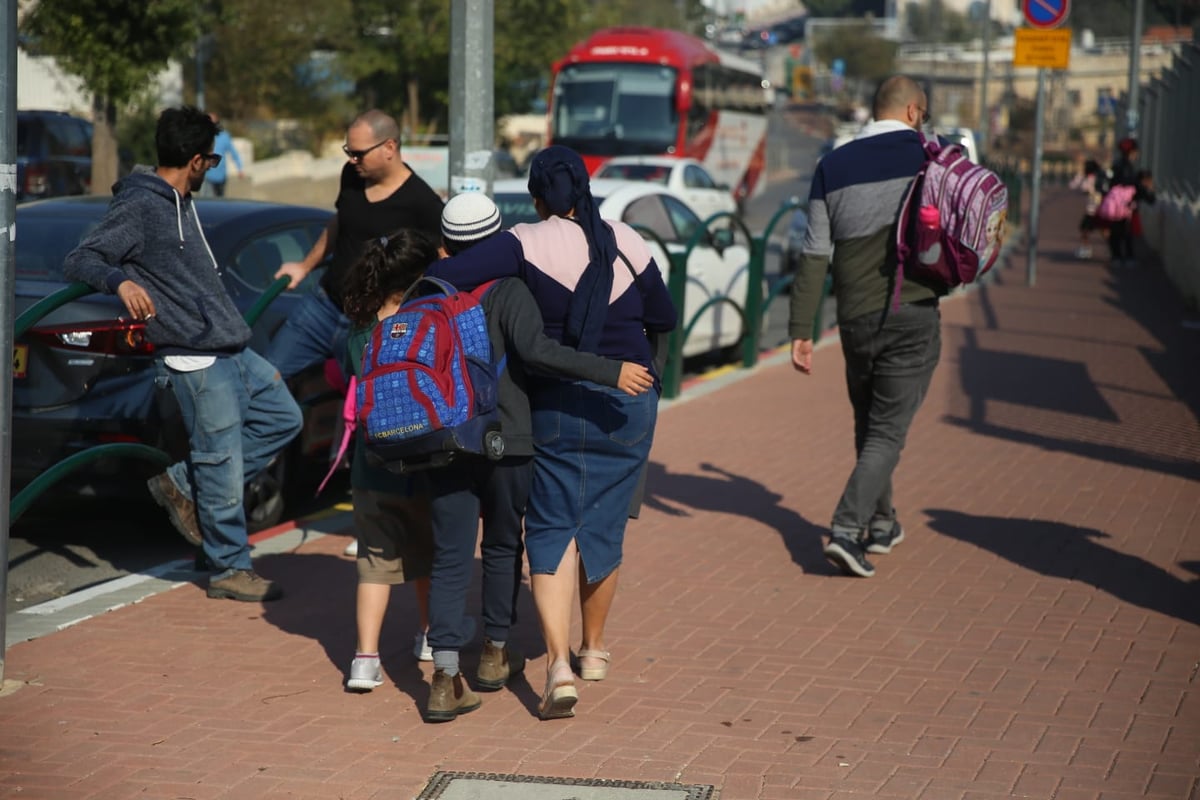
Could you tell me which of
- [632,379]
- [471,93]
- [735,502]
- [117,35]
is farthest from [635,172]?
[632,379]

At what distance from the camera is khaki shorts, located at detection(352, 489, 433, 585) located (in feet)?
17.2

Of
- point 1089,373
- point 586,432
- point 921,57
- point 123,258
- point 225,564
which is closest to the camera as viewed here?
point 586,432

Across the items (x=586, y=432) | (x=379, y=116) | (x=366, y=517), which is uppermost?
(x=379, y=116)

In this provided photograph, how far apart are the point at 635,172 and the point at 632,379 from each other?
21.0 metres

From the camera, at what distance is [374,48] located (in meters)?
49.6

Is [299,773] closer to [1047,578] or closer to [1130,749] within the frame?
[1130,749]

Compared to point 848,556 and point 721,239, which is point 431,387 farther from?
point 721,239

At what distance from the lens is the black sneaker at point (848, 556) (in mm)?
6789

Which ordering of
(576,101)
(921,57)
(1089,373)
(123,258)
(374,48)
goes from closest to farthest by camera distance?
1. (123,258)
2. (1089,373)
3. (576,101)
4. (374,48)
5. (921,57)

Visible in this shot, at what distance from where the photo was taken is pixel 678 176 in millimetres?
23750

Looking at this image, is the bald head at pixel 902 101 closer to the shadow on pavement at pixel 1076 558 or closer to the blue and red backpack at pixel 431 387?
the shadow on pavement at pixel 1076 558

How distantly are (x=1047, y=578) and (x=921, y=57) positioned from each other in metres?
118

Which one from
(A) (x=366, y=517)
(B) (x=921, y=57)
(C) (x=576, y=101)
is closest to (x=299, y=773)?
(A) (x=366, y=517)

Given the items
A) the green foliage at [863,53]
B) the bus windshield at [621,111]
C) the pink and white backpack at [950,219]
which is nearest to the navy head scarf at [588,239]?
the pink and white backpack at [950,219]
